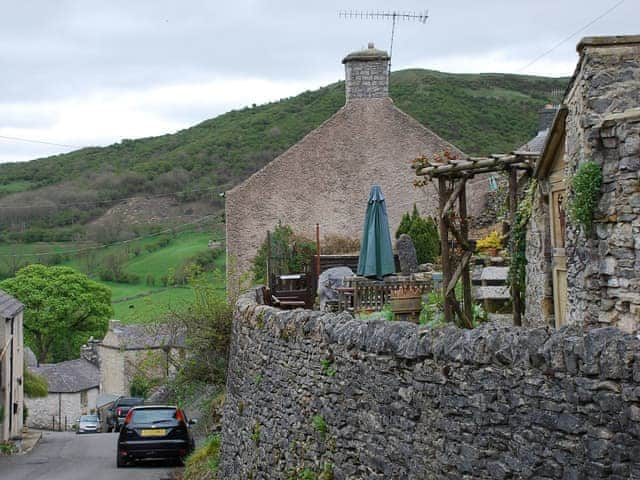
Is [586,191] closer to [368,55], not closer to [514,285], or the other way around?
[514,285]

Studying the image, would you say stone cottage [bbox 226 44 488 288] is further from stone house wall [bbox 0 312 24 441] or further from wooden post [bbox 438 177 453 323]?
wooden post [bbox 438 177 453 323]

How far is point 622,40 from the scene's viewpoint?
869cm

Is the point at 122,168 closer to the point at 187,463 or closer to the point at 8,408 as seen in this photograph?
the point at 8,408

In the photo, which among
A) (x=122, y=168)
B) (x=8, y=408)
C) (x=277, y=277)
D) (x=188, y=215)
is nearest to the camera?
(x=277, y=277)

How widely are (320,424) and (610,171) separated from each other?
3.71 metres

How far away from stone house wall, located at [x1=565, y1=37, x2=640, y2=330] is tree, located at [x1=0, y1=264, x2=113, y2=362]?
60.8 metres

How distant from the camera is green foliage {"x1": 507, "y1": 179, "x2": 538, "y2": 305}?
12.6m

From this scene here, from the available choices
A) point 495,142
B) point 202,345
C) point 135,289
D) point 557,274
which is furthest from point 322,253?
point 135,289

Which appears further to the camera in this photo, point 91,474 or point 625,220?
point 91,474

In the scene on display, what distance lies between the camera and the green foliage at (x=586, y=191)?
866 centimetres

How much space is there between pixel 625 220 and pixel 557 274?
9.50 feet

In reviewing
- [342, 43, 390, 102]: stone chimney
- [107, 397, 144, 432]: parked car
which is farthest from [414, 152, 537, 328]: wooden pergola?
[107, 397, 144, 432]: parked car

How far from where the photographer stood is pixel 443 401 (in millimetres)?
6410

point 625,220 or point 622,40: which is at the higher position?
point 622,40
